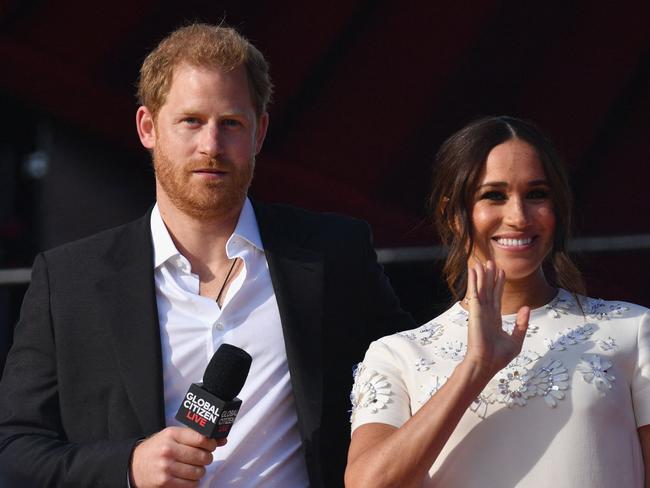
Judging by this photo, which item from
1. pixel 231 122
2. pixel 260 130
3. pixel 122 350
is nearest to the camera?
pixel 122 350

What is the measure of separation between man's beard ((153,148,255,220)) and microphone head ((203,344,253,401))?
480 mm

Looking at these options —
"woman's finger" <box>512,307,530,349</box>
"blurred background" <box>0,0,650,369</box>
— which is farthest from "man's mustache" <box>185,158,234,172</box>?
"blurred background" <box>0,0,650,369</box>

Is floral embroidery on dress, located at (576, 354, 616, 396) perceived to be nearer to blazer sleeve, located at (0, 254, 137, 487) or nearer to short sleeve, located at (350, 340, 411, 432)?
short sleeve, located at (350, 340, 411, 432)

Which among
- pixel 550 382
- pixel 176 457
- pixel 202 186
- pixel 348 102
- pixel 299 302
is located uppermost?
pixel 348 102

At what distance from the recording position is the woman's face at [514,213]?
192cm

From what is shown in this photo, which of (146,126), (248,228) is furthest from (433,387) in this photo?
(146,126)

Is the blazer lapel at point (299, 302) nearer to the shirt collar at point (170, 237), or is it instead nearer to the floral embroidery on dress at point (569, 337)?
the shirt collar at point (170, 237)

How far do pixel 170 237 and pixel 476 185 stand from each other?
68cm

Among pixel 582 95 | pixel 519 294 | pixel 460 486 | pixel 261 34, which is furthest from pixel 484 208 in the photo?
pixel 261 34

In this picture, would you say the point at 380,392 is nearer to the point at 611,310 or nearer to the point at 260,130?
the point at 611,310

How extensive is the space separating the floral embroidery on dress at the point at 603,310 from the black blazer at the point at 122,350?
1.64 ft

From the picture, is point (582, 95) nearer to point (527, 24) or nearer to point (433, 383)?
point (527, 24)

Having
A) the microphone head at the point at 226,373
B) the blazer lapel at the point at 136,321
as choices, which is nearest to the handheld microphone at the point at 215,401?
the microphone head at the point at 226,373

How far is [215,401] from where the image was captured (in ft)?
5.65
